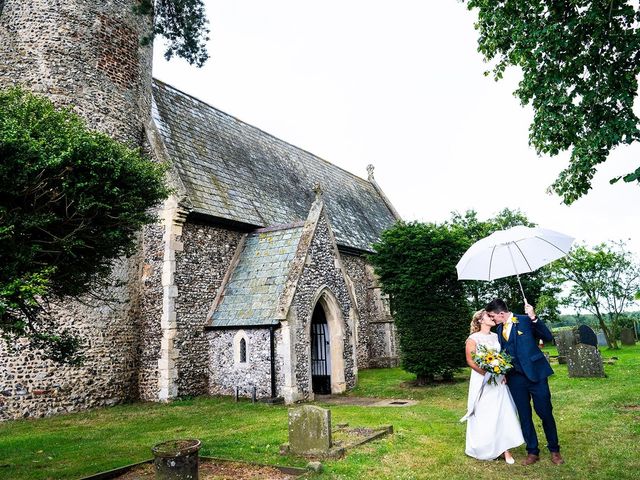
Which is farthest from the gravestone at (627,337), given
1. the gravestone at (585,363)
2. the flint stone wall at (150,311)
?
the flint stone wall at (150,311)

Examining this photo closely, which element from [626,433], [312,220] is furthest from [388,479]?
[312,220]

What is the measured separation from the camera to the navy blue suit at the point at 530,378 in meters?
6.18

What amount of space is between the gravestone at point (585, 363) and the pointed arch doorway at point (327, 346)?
7053 mm

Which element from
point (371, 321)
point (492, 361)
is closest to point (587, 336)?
point (371, 321)

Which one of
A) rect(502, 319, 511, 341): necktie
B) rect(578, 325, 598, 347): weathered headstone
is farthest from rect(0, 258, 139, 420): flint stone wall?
rect(578, 325, 598, 347): weathered headstone

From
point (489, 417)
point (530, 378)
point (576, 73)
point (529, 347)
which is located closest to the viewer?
point (530, 378)

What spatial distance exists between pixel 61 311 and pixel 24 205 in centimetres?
671

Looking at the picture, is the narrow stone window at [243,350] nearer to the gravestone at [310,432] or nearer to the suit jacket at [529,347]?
the gravestone at [310,432]

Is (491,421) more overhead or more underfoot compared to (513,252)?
more underfoot

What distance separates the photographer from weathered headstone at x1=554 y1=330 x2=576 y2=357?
1725cm

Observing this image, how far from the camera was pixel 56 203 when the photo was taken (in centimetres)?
724

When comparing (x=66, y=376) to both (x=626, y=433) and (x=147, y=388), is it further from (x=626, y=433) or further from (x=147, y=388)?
(x=626, y=433)

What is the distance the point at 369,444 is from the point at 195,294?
8.67 m

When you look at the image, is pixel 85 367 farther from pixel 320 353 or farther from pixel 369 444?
pixel 369 444
